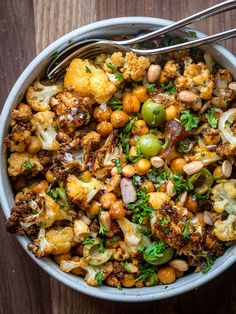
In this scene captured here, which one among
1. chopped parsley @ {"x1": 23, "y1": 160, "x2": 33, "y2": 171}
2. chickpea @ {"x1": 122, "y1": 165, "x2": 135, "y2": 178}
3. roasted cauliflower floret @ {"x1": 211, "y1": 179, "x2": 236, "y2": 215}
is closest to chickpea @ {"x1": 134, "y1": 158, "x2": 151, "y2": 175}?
chickpea @ {"x1": 122, "y1": 165, "x2": 135, "y2": 178}

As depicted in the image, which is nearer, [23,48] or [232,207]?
[232,207]

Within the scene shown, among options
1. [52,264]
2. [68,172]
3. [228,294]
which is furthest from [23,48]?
[228,294]

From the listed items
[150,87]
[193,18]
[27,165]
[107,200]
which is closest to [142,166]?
[107,200]

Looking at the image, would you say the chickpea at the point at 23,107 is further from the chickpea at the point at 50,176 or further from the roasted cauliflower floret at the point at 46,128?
the chickpea at the point at 50,176

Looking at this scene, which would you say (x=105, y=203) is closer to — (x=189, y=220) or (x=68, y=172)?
(x=68, y=172)

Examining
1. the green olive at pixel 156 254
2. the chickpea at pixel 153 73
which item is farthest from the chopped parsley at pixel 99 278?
the chickpea at pixel 153 73

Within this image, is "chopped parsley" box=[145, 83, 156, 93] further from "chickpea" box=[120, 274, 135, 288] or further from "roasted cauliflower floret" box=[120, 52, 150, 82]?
"chickpea" box=[120, 274, 135, 288]
